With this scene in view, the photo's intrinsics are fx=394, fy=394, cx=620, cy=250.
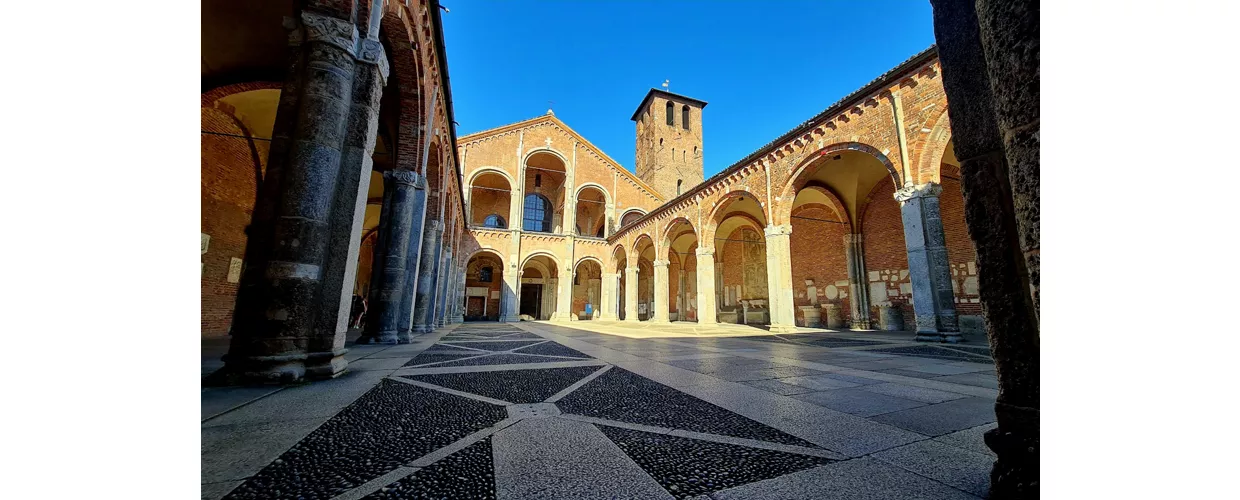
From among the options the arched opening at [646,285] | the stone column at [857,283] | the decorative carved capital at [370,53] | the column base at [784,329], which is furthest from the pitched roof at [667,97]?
the decorative carved capital at [370,53]

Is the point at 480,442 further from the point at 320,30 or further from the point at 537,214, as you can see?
the point at 537,214

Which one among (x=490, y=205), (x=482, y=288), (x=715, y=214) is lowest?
(x=482, y=288)

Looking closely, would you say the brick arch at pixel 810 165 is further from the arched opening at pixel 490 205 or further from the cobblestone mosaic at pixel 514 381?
the arched opening at pixel 490 205

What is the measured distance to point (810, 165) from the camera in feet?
34.3

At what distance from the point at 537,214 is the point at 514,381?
23334 millimetres

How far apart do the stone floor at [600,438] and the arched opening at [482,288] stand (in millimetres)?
22412

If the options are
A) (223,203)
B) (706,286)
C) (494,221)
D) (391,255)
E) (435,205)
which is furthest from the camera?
(494,221)

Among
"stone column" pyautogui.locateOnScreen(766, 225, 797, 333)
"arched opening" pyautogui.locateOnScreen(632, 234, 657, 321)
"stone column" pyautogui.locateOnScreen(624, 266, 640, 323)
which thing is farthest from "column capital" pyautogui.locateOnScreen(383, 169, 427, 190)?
"arched opening" pyautogui.locateOnScreen(632, 234, 657, 321)

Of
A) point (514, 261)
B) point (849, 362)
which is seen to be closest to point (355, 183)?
point (849, 362)

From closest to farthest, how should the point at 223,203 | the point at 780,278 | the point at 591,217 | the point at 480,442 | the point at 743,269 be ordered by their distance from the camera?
1. the point at 480,442
2. the point at 223,203
3. the point at 780,278
4. the point at 743,269
5. the point at 591,217

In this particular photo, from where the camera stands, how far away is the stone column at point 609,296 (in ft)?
73.6

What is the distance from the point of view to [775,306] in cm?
1103

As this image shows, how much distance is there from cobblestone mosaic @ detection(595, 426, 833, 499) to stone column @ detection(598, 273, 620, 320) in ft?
67.8

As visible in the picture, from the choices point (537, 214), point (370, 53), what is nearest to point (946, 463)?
point (370, 53)
